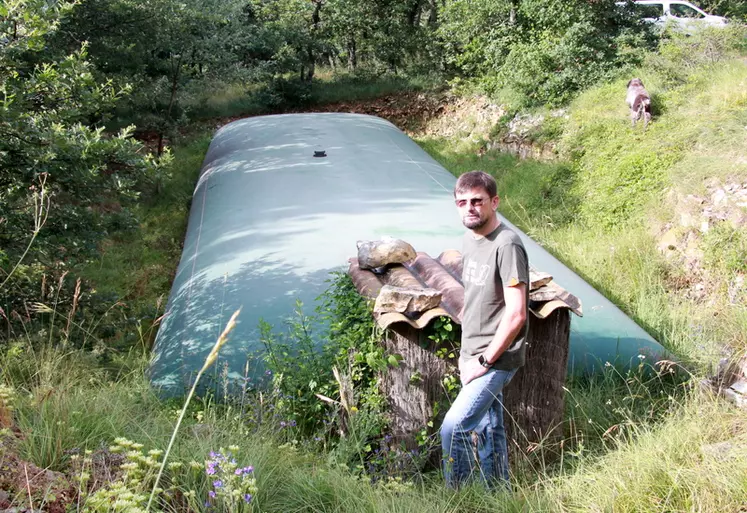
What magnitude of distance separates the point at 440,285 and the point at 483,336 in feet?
3.41

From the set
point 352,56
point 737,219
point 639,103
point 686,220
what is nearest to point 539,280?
point 737,219

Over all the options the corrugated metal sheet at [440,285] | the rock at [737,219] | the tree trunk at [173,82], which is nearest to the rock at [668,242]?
the rock at [737,219]

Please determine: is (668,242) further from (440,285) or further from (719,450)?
(719,450)

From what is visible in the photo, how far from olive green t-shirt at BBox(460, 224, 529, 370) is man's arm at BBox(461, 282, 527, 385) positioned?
4cm

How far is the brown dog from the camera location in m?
10.3

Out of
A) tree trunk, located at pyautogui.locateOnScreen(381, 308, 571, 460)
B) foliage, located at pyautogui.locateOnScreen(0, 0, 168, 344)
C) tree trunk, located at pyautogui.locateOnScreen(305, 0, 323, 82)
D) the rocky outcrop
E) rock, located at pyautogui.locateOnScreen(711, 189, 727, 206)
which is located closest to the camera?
tree trunk, located at pyautogui.locateOnScreen(381, 308, 571, 460)

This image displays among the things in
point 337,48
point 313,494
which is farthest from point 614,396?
point 337,48

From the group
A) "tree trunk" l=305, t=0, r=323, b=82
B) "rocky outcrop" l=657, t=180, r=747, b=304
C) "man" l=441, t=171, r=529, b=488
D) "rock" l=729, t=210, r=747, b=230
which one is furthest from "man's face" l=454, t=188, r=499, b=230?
"tree trunk" l=305, t=0, r=323, b=82

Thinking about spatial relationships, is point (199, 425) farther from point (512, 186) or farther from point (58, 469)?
point (512, 186)

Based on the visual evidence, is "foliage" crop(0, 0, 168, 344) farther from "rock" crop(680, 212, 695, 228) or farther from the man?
"rock" crop(680, 212, 695, 228)

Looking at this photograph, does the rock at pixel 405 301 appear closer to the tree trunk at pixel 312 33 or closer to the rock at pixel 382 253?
the rock at pixel 382 253

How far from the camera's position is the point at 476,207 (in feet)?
11.3

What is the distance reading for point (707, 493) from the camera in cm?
293

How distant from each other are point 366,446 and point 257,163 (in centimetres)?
677
